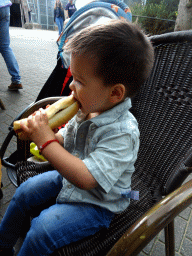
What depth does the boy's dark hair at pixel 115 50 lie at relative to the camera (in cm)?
88

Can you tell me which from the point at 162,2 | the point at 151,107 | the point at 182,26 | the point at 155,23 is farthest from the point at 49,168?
the point at 162,2

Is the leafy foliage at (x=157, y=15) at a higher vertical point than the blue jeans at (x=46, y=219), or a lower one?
higher

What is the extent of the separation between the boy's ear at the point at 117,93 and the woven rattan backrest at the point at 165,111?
1.38ft

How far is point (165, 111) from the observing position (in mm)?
1274

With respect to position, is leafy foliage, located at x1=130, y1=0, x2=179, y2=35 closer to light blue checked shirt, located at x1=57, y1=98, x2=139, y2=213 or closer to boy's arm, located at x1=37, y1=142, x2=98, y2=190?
light blue checked shirt, located at x1=57, y1=98, x2=139, y2=213

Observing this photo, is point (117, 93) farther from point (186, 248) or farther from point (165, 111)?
point (186, 248)

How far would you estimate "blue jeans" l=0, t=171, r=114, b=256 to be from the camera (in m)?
0.90

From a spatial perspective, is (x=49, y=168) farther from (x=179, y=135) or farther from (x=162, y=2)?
(x=162, y=2)

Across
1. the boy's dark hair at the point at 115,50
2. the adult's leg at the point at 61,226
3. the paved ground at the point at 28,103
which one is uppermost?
the boy's dark hair at the point at 115,50

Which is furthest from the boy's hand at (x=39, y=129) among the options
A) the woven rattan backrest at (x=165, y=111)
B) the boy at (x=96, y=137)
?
the woven rattan backrest at (x=165, y=111)

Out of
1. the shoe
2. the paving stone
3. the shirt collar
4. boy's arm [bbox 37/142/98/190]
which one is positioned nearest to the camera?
boy's arm [bbox 37/142/98/190]

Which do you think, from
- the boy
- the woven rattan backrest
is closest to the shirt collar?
the boy

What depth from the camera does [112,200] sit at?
1.04 meters

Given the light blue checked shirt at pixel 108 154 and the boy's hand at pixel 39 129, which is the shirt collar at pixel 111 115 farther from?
the boy's hand at pixel 39 129
